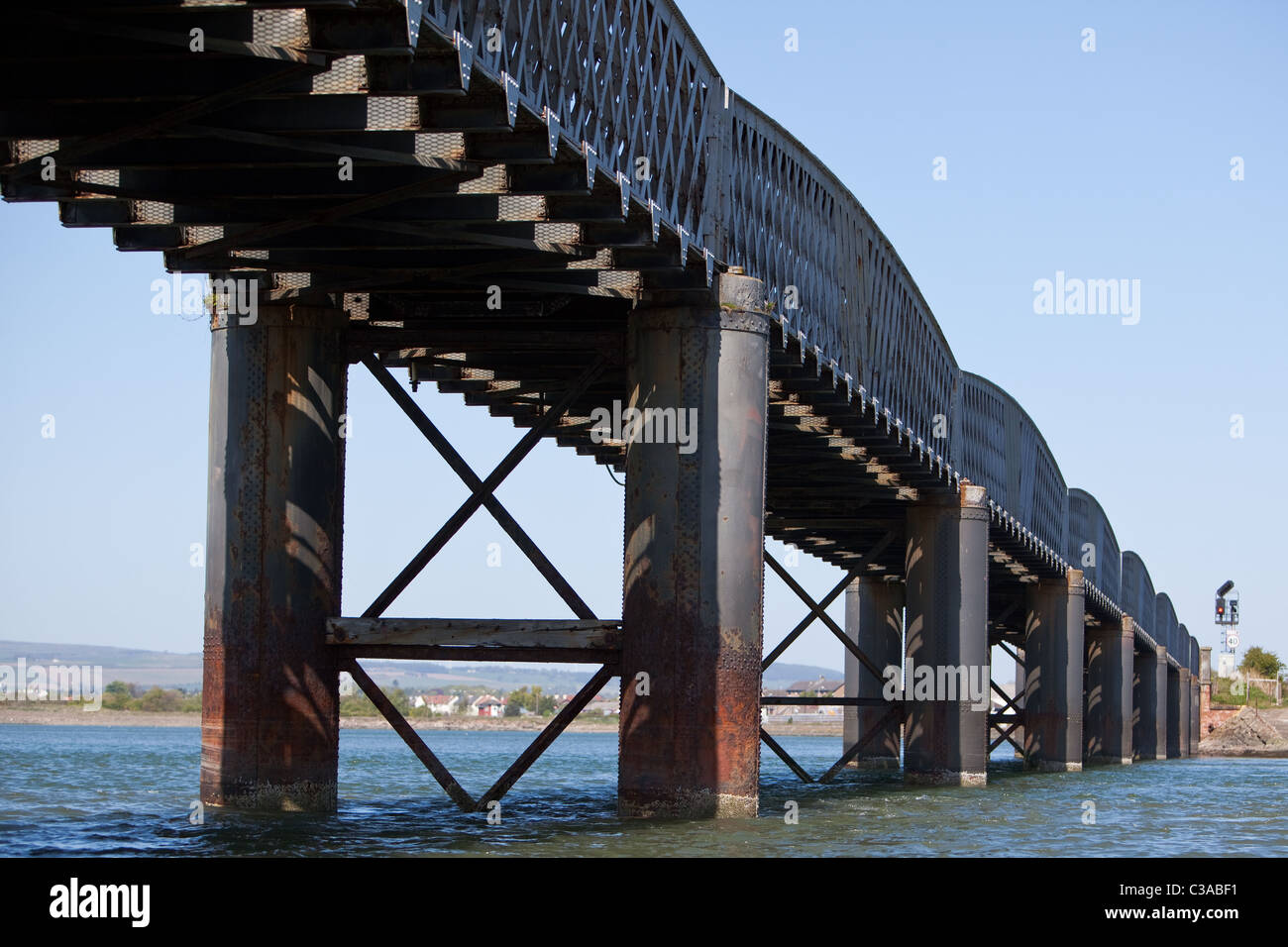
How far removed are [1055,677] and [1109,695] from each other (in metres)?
16.9

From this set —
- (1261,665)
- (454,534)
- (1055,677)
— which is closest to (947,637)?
(454,534)

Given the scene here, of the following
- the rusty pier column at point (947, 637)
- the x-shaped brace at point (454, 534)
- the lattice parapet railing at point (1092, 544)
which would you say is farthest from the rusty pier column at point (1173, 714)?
the x-shaped brace at point (454, 534)

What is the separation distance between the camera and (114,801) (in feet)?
99.4

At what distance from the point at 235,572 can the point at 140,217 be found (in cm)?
429

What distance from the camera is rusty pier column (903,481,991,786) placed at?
3853 centimetres

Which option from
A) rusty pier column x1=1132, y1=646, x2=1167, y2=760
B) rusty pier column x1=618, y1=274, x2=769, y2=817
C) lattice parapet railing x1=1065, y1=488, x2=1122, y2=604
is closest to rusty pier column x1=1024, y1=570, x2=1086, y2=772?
lattice parapet railing x1=1065, y1=488, x2=1122, y2=604

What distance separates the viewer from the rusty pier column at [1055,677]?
56.3 meters

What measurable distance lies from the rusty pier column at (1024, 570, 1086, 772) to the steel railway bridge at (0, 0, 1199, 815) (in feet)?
91.0

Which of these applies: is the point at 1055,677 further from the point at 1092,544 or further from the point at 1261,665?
the point at 1261,665

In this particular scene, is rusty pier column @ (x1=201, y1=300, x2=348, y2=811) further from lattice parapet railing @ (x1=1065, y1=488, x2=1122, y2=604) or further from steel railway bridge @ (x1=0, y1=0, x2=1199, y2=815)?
lattice parapet railing @ (x1=1065, y1=488, x2=1122, y2=604)

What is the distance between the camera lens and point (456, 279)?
22062 millimetres

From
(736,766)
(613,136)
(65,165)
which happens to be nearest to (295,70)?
(65,165)

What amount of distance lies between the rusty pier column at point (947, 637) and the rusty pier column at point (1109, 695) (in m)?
32.2
